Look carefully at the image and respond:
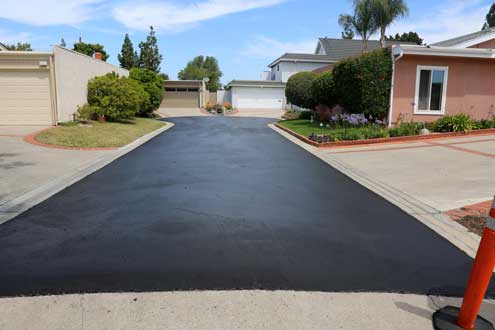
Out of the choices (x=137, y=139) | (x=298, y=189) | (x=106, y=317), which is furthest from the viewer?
(x=137, y=139)

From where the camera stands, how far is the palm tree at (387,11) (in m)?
32.4

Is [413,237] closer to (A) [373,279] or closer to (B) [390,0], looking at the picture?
(A) [373,279]

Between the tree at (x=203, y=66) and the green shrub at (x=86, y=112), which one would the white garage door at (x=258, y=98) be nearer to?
the green shrub at (x=86, y=112)

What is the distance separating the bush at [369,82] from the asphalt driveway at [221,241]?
8.41 m

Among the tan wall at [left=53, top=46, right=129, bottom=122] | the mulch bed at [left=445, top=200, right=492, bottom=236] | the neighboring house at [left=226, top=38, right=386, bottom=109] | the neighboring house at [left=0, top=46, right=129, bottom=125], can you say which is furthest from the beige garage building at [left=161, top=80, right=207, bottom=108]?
the mulch bed at [left=445, top=200, right=492, bottom=236]

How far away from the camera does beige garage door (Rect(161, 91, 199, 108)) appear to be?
149 feet

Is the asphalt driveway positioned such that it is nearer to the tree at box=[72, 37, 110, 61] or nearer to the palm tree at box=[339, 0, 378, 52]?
the palm tree at box=[339, 0, 378, 52]

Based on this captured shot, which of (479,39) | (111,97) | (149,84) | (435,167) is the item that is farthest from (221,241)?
(149,84)

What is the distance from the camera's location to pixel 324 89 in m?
20.5

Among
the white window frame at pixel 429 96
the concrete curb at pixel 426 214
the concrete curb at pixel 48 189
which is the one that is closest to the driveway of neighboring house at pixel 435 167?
the concrete curb at pixel 426 214

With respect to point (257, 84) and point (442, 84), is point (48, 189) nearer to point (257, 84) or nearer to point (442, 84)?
point (442, 84)

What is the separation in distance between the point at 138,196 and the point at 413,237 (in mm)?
4716

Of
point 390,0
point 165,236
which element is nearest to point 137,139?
point 165,236

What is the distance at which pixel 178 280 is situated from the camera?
4.04m
